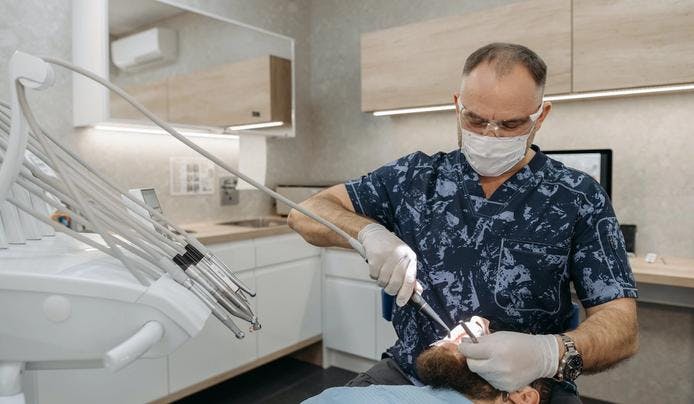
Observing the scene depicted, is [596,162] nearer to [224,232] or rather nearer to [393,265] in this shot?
[393,265]

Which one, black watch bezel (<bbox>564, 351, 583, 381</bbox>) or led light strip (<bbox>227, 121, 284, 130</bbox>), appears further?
led light strip (<bbox>227, 121, 284, 130</bbox>)

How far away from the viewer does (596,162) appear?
2393 mm

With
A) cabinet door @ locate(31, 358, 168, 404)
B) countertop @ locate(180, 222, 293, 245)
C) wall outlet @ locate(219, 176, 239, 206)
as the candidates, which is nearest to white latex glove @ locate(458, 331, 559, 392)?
cabinet door @ locate(31, 358, 168, 404)

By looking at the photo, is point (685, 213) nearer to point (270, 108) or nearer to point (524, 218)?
point (524, 218)

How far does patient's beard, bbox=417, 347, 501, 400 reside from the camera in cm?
111

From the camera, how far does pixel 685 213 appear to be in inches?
92.4

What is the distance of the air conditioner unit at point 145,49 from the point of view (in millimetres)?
2420

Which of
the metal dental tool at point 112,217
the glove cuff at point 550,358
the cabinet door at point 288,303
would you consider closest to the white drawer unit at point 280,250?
the cabinet door at point 288,303

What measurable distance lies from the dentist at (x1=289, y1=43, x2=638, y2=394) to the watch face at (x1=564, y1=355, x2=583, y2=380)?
0.06ft

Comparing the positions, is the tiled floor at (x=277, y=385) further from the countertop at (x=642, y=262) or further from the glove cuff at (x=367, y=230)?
the glove cuff at (x=367, y=230)

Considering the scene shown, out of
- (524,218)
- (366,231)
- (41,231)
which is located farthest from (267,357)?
(41,231)

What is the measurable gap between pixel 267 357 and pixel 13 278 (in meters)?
2.35

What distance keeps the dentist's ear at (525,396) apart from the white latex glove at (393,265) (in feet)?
1.14

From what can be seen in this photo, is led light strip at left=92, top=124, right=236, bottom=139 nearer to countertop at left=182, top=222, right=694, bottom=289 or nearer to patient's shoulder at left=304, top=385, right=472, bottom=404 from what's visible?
countertop at left=182, top=222, right=694, bottom=289
